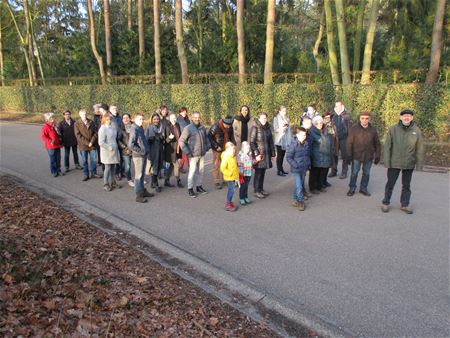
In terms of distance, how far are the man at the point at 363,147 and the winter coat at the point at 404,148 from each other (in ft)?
2.51

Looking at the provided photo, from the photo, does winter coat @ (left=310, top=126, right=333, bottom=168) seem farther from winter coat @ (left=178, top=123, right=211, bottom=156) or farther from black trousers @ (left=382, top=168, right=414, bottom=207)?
winter coat @ (left=178, top=123, right=211, bottom=156)

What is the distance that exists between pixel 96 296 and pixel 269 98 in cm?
1454

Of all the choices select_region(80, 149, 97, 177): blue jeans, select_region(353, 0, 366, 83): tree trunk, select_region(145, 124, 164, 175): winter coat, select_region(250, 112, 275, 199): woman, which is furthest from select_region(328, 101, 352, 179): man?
select_region(353, 0, 366, 83): tree trunk

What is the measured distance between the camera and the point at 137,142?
26.8ft

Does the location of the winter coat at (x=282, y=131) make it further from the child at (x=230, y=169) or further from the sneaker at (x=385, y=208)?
the sneaker at (x=385, y=208)

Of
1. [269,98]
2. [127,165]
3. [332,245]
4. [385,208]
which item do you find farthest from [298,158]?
[269,98]

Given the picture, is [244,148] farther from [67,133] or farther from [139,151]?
[67,133]

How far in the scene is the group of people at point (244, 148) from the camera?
7.16m

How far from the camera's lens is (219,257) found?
559 centimetres

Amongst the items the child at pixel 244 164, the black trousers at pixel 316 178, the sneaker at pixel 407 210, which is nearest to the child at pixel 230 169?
the child at pixel 244 164

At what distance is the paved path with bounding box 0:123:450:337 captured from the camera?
13.9 feet

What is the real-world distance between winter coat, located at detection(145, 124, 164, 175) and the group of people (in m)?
0.02

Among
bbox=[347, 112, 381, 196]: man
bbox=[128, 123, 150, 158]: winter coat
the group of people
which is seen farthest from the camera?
bbox=[128, 123, 150, 158]: winter coat

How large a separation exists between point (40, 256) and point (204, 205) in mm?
3549
